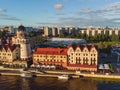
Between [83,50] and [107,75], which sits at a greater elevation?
[83,50]

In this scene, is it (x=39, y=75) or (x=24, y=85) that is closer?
(x=24, y=85)

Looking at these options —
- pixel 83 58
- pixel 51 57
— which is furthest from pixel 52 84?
pixel 51 57

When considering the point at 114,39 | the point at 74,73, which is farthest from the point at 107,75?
the point at 114,39

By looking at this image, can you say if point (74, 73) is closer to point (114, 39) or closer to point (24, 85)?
point (24, 85)

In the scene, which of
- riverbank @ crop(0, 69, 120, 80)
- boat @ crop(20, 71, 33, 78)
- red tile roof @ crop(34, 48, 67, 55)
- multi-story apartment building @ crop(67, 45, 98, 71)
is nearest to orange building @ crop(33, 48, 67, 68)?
red tile roof @ crop(34, 48, 67, 55)

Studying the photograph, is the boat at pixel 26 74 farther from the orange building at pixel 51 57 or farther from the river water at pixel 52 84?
the orange building at pixel 51 57

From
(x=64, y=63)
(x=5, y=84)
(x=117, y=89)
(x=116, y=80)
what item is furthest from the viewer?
(x=64, y=63)

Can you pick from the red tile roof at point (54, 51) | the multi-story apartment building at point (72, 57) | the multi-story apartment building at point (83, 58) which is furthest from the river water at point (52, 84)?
the red tile roof at point (54, 51)
